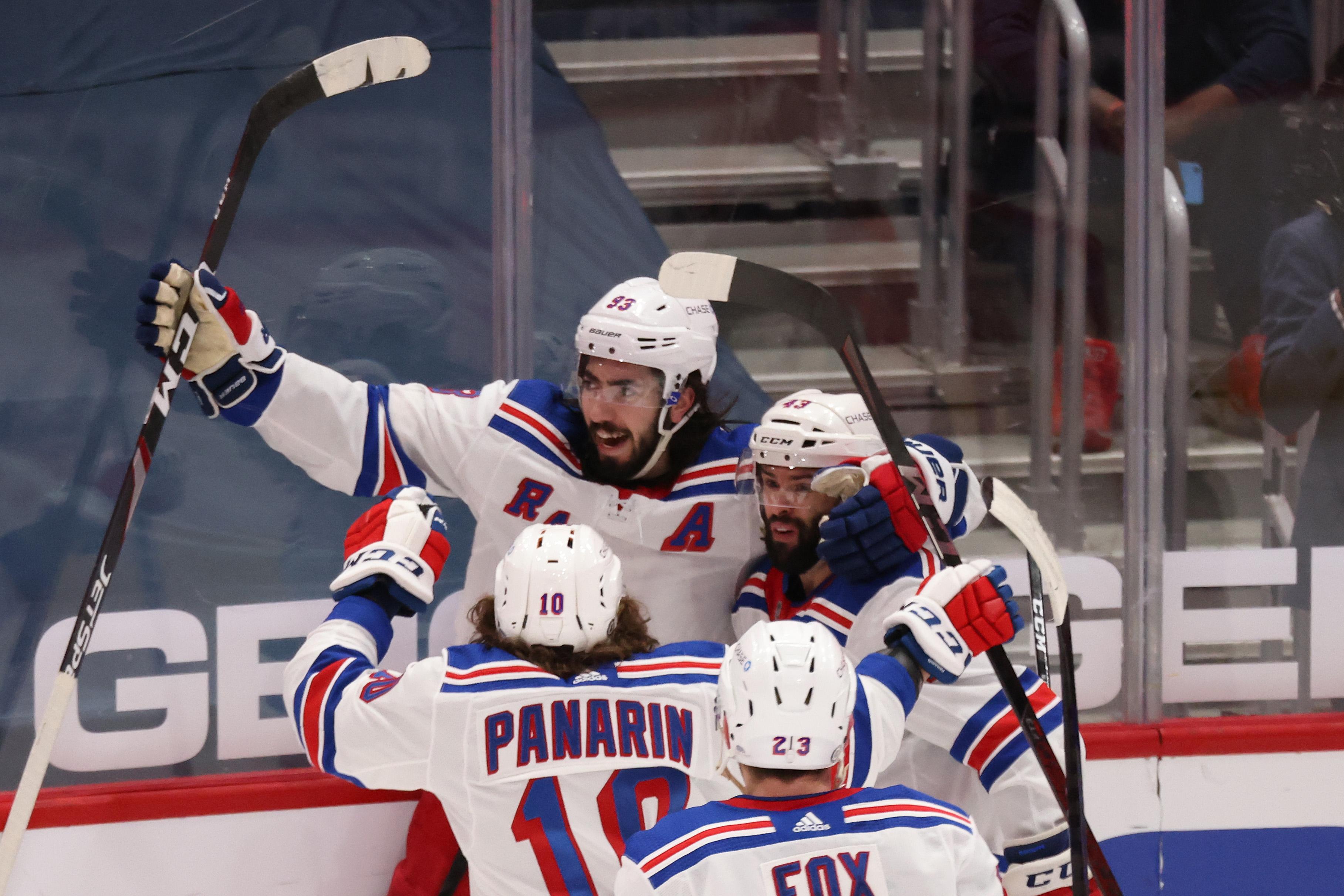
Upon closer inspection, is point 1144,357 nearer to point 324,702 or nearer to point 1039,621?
point 1039,621

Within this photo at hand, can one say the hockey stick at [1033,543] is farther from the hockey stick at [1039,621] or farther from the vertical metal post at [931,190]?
the vertical metal post at [931,190]

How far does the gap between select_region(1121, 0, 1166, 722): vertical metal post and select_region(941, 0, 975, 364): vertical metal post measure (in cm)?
34

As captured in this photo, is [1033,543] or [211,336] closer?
[1033,543]

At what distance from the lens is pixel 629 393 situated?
2.75 m

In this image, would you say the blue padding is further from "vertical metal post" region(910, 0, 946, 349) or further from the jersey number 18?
"vertical metal post" region(910, 0, 946, 349)

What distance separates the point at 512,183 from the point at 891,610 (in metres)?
1.19

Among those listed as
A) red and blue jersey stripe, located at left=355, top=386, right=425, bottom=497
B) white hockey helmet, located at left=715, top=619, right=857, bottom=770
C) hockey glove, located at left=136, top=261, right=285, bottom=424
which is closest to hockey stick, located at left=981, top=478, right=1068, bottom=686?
white hockey helmet, located at left=715, top=619, right=857, bottom=770

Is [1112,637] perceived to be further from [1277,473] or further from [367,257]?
[367,257]

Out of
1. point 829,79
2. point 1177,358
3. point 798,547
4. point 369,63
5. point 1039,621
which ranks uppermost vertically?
point 829,79

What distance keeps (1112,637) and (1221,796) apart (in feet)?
1.34

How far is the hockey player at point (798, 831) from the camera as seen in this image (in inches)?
68.3

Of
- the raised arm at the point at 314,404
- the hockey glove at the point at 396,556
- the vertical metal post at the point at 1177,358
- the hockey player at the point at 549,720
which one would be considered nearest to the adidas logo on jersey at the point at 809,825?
the hockey player at the point at 549,720

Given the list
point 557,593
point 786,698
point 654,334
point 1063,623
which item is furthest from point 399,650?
point 786,698

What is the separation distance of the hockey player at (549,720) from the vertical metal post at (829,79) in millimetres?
1362
